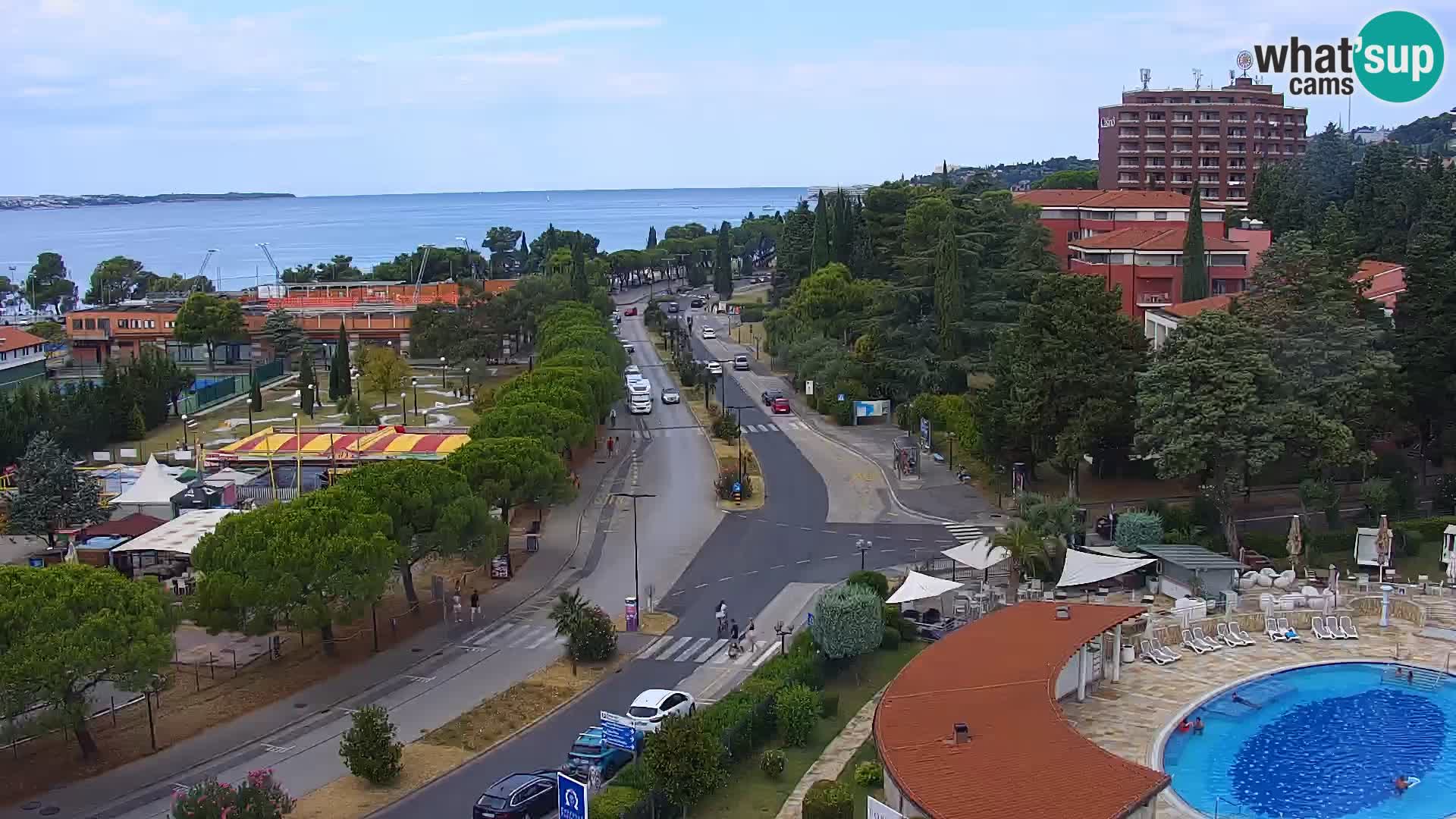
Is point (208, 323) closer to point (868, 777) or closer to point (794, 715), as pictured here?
point (794, 715)

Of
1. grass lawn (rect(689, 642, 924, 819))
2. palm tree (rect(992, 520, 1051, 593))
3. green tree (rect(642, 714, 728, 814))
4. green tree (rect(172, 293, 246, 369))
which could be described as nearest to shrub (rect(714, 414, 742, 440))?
palm tree (rect(992, 520, 1051, 593))

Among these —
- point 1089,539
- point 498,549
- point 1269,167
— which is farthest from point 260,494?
point 1269,167

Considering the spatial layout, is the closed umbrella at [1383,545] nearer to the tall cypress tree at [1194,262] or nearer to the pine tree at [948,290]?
the pine tree at [948,290]

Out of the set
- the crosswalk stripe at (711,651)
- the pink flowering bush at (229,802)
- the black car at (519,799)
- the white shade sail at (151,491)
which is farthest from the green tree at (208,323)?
the black car at (519,799)

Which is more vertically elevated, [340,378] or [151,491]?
[340,378]

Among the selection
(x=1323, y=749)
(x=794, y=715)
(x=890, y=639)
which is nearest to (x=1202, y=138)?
(x=890, y=639)

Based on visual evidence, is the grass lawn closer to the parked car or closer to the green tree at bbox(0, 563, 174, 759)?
the parked car
